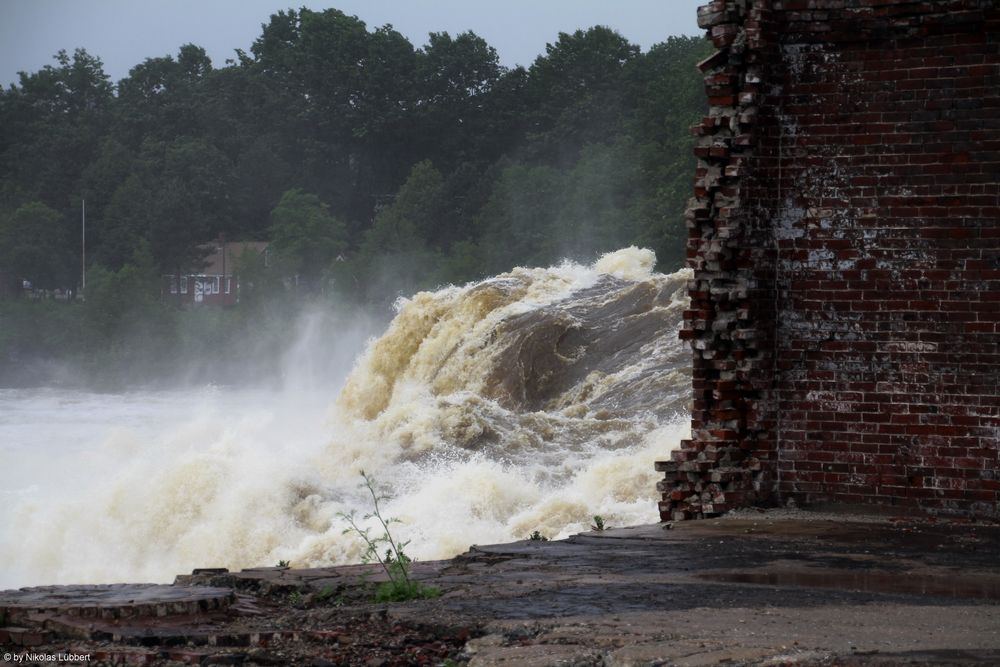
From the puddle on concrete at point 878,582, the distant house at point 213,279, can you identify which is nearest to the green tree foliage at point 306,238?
the distant house at point 213,279

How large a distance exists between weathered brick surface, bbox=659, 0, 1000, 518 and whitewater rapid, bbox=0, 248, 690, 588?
7.37 m

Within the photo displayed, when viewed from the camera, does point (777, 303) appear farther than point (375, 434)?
No

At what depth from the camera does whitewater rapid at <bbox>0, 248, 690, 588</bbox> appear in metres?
19.6

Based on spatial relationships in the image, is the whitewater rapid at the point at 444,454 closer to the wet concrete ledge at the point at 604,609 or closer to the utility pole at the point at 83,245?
the wet concrete ledge at the point at 604,609

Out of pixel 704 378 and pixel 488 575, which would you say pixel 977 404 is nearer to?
pixel 704 378

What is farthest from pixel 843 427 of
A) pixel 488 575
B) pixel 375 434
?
pixel 375 434

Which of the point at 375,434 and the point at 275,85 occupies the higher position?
the point at 275,85

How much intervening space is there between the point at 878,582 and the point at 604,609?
5.00 ft

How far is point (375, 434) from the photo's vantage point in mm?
25000

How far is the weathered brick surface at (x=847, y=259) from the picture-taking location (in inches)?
390

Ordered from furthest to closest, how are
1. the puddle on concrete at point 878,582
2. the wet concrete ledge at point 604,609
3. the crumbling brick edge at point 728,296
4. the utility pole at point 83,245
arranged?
the utility pole at point 83,245 → the crumbling brick edge at point 728,296 → the puddle on concrete at point 878,582 → the wet concrete ledge at point 604,609

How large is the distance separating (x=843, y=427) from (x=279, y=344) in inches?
2392

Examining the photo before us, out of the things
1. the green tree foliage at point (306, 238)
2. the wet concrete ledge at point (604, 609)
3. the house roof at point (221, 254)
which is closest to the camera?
the wet concrete ledge at point (604, 609)

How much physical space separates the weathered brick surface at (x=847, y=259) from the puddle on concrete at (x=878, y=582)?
75.6 inches
